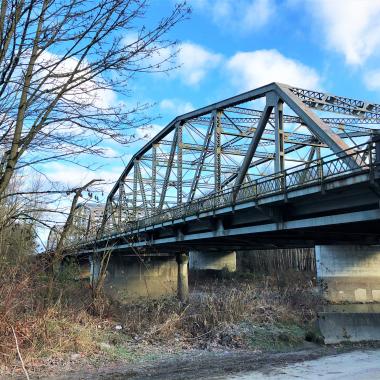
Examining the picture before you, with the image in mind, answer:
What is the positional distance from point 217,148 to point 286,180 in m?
20.3

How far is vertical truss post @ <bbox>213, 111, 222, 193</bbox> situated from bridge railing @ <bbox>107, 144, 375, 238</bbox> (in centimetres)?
516

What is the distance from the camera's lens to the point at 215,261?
6212 cm

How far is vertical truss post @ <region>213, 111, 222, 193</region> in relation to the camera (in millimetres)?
40525

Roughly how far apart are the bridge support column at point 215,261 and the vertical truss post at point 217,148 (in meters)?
20.9

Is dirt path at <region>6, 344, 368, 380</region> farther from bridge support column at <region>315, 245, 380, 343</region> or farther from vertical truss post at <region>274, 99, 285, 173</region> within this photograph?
vertical truss post at <region>274, 99, 285, 173</region>

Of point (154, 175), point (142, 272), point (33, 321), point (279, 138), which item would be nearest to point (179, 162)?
point (154, 175)

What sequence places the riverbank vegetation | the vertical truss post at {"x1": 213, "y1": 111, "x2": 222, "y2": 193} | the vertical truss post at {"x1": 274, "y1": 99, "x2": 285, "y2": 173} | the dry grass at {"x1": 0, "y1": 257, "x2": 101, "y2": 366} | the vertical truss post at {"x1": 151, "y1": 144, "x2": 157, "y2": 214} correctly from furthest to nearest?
the vertical truss post at {"x1": 151, "y1": 144, "x2": 157, "y2": 214}, the vertical truss post at {"x1": 213, "y1": 111, "x2": 222, "y2": 193}, the vertical truss post at {"x1": 274, "y1": 99, "x2": 285, "y2": 173}, the riverbank vegetation, the dry grass at {"x1": 0, "y1": 257, "x2": 101, "y2": 366}

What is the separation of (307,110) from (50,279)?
71.6 ft

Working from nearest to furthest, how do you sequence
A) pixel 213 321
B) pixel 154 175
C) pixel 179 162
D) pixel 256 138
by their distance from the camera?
pixel 213 321, pixel 256 138, pixel 179 162, pixel 154 175

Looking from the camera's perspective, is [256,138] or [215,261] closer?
[256,138]

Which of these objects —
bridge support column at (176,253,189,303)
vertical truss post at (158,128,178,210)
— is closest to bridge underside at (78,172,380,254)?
bridge support column at (176,253,189,303)

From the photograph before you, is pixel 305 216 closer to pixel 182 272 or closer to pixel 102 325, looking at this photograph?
pixel 102 325

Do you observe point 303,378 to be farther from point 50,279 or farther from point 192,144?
point 192,144

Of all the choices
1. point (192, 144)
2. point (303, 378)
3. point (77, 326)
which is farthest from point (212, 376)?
point (192, 144)
